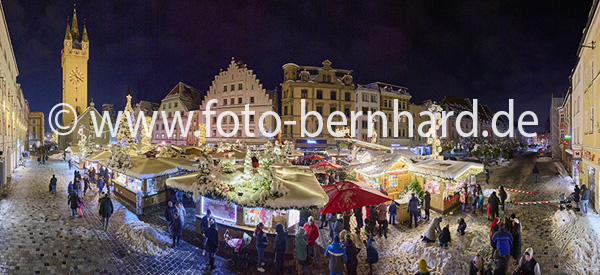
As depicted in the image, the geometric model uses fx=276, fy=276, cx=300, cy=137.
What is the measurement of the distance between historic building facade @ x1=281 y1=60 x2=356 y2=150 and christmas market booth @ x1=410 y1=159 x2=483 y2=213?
29553 millimetres

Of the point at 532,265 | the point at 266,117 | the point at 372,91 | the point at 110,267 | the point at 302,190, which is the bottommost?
the point at 110,267

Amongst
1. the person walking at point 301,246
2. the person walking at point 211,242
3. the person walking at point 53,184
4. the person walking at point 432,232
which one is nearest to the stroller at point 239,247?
the person walking at point 211,242

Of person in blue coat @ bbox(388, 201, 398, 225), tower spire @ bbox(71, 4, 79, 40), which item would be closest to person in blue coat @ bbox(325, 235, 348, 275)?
person in blue coat @ bbox(388, 201, 398, 225)

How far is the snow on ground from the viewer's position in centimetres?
866

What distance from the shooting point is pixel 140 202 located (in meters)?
14.4

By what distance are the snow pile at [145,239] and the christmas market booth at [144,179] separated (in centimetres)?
367

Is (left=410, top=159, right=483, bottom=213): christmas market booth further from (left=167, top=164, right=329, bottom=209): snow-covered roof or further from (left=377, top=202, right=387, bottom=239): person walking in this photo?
(left=167, top=164, right=329, bottom=209): snow-covered roof

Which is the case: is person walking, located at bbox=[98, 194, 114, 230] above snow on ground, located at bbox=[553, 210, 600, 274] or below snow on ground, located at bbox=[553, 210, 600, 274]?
above

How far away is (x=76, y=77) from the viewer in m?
62.6

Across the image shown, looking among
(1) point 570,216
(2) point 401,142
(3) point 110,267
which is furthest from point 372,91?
(3) point 110,267

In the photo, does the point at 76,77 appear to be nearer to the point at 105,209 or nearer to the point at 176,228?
the point at 105,209

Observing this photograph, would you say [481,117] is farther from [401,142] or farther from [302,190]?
[302,190]

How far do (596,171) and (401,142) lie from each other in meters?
39.0

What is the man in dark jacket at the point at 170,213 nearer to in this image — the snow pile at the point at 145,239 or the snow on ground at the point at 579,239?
the snow pile at the point at 145,239
